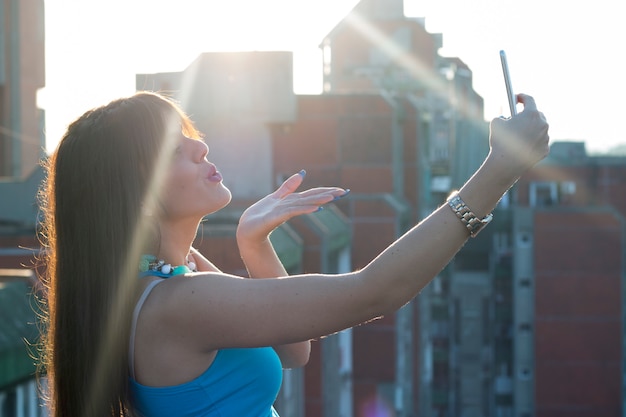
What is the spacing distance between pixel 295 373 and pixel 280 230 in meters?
2.23

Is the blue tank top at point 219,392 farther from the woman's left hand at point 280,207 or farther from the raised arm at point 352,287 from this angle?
the woman's left hand at point 280,207

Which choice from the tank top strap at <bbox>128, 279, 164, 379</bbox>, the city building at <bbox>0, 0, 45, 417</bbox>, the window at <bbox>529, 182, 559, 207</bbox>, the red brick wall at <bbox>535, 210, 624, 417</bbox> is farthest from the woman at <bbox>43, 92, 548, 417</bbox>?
the window at <bbox>529, 182, 559, 207</bbox>

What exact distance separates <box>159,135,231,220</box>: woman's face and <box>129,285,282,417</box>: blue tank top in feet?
0.97

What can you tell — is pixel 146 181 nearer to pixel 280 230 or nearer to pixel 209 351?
pixel 209 351

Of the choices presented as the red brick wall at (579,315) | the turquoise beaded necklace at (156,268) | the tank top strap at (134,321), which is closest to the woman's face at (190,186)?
the turquoise beaded necklace at (156,268)

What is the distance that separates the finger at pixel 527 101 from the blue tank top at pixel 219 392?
91 centimetres

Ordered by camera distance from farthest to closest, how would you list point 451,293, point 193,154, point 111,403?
point 451,293, point 193,154, point 111,403

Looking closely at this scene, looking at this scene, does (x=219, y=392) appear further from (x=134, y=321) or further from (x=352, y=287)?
(x=352, y=287)

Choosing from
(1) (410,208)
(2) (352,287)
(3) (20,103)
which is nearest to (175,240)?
(2) (352,287)

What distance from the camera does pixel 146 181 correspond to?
2617 millimetres

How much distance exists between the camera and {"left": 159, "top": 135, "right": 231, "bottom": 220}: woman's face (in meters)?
2.70

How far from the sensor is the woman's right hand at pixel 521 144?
2.38m

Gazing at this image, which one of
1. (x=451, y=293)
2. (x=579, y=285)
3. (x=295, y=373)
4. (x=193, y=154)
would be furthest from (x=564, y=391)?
(x=193, y=154)

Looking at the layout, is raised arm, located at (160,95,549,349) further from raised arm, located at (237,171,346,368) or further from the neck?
raised arm, located at (237,171,346,368)
